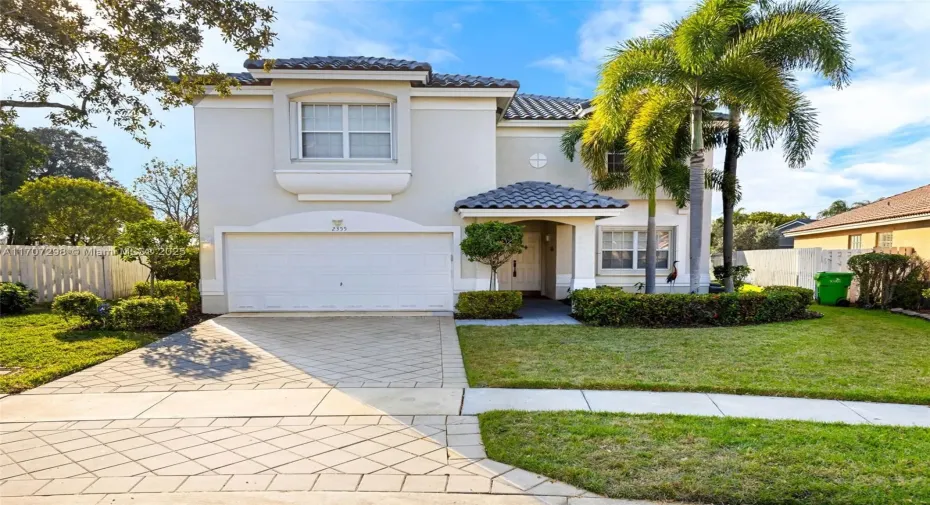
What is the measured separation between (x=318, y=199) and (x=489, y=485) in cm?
981

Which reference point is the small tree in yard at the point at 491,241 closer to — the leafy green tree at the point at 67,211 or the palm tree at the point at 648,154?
the palm tree at the point at 648,154

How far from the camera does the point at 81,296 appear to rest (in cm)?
927

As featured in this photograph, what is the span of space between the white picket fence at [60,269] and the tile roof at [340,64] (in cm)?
790

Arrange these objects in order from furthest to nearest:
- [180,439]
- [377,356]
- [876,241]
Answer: [876,241], [377,356], [180,439]

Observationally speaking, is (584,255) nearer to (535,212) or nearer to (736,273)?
(535,212)

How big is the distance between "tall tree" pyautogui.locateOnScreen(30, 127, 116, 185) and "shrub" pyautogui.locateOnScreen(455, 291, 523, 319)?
30.3 meters

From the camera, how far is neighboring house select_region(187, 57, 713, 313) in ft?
37.8

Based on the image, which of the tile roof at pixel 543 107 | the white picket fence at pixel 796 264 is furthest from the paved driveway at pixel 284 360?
the white picket fence at pixel 796 264

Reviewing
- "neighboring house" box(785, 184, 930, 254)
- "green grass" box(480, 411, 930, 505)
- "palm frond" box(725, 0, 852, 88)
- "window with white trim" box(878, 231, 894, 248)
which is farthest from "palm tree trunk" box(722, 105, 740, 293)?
"green grass" box(480, 411, 930, 505)

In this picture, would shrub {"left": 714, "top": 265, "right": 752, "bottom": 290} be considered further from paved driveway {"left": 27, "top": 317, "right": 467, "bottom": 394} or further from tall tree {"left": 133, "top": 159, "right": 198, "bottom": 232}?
tall tree {"left": 133, "top": 159, "right": 198, "bottom": 232}

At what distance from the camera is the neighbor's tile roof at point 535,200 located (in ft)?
37.8

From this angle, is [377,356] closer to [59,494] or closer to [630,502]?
[59,494]

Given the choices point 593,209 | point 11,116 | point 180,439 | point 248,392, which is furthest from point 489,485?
point 11,116

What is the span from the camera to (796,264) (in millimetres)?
16219
